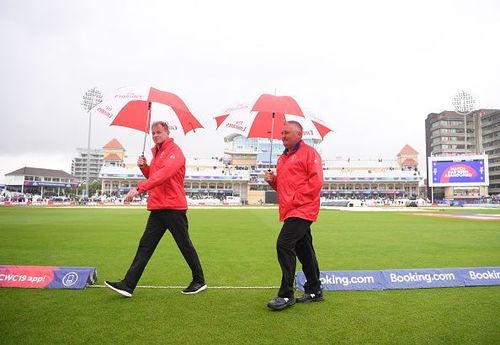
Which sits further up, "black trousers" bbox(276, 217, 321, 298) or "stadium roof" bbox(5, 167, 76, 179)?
"stadium roof" bbox(5, 167, 76, 179)

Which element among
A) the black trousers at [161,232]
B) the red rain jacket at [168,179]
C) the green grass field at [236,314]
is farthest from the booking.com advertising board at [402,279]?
the red rain jacket at [168,179]

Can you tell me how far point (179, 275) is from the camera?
6.74 meters

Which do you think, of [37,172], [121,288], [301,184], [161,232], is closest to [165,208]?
[161,232]

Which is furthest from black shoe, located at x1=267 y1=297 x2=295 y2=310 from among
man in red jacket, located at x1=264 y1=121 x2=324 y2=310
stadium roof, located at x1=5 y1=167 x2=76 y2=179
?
stadium roof, located at x1=5 y1=167 x2=76 y2=179

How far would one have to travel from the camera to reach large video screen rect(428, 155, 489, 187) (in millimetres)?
55156

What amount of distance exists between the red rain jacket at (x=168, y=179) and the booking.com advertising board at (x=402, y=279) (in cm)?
215

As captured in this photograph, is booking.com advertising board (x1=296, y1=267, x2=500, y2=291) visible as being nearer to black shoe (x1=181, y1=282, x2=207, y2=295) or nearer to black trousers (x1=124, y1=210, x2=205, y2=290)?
black shoe (x1=181, y1=282, x2=207, y2=295)

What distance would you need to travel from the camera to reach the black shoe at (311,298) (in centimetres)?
496

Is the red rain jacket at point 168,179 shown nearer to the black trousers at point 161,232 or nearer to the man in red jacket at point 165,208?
the man in red jacket at point 165,208

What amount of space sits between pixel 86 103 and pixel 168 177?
64877 mm

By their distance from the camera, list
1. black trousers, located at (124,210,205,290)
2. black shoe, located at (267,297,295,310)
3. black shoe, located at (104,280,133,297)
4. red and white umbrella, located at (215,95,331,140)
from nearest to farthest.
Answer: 1. black shoe, located at (267,297,295,310)
2. black shoe, located at (104,280,133,297)
3. black trousers, located at (124,210,205,290)
4. red and white umbrella, located at (215,95,331,140)

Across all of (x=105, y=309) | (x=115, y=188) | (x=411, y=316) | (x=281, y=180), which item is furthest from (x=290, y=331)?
(x=115, y=188)

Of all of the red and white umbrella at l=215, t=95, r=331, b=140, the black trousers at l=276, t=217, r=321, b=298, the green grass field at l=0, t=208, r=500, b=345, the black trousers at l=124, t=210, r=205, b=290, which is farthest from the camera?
the red and white umbrella at l=215, t=95, r=331, b=140

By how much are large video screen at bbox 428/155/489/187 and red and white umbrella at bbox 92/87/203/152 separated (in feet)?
190
